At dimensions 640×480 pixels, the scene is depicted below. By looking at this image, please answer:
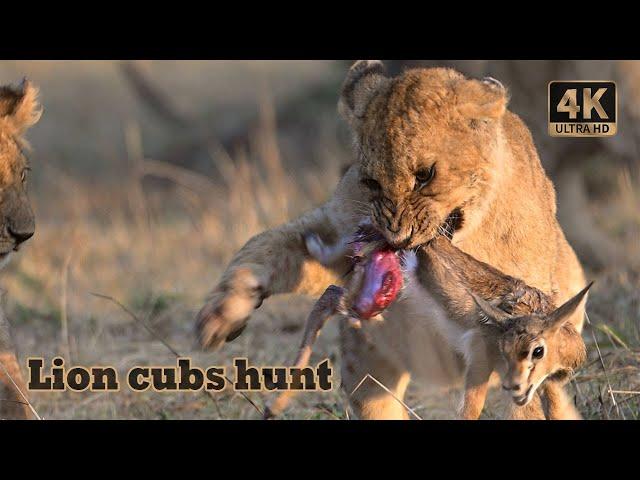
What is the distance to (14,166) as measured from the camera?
5.53 meters

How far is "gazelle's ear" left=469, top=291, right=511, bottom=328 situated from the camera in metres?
4.52

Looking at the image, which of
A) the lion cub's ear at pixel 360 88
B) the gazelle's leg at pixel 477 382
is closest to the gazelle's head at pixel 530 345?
the gazelle's leg at pixel 477 382

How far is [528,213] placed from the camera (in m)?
5.40

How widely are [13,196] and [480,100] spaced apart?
79.8 inches

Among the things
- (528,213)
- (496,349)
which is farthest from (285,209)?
(496,349)

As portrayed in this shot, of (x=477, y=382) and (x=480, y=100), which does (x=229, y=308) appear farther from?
(x=480, y=100)

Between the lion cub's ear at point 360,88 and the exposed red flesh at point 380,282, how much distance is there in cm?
62

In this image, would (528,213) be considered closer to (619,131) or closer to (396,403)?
(396,403)

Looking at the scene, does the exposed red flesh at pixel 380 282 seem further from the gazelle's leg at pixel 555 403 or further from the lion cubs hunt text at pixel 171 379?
the gazelle's leg at pixel 555 403

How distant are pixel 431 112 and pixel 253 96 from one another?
11602 mm

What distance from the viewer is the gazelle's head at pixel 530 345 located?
14.4 ft

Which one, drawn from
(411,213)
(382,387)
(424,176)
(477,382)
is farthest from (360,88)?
(477,382)

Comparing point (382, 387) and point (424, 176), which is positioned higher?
point (424, 176)

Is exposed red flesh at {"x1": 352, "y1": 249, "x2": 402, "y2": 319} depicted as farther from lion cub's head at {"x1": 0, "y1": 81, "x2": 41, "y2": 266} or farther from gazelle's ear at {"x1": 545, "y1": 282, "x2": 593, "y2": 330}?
lion cub's head at {"x1": 0, "y1": 81, "x2": 41, "y2": 266}
